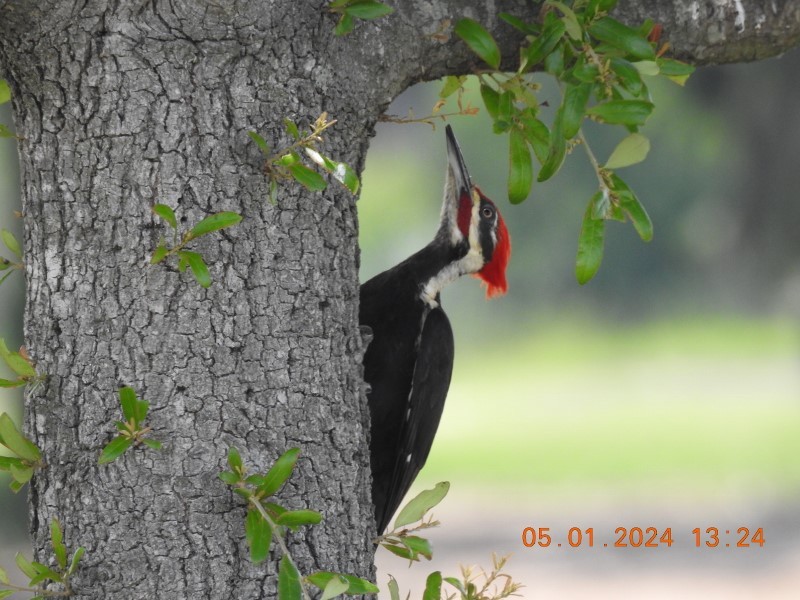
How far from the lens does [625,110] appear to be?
167 centimetres

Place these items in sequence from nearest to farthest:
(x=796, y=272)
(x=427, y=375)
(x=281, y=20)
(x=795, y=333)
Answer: (x=281, y=20), (x=427, y=375), (x=796, y=272), (x=795, y=333)

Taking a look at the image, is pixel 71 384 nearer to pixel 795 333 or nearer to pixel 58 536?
pixel 58 536

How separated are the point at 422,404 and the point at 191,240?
1.14 meters

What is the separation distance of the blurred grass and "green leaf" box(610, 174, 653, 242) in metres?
8.87

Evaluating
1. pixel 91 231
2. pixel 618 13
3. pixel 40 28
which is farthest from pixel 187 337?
pixel 618 13

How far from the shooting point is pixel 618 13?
2.01 m

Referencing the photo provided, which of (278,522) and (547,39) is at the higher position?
(547,39)

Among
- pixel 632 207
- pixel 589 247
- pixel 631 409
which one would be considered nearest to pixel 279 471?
pixel 589 247

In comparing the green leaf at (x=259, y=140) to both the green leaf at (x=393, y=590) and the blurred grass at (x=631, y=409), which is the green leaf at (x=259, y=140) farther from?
the blurred grass at (x=631, y=409)

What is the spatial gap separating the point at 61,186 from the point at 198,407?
41 centimetres

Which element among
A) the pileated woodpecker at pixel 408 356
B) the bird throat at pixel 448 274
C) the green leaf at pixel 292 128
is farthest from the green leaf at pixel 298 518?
the bird throat at pixel 448 274

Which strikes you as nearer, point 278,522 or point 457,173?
point 278,522

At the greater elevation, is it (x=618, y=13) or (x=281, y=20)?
(x=618, y=13)

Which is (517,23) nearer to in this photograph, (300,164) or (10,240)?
(300,164)
